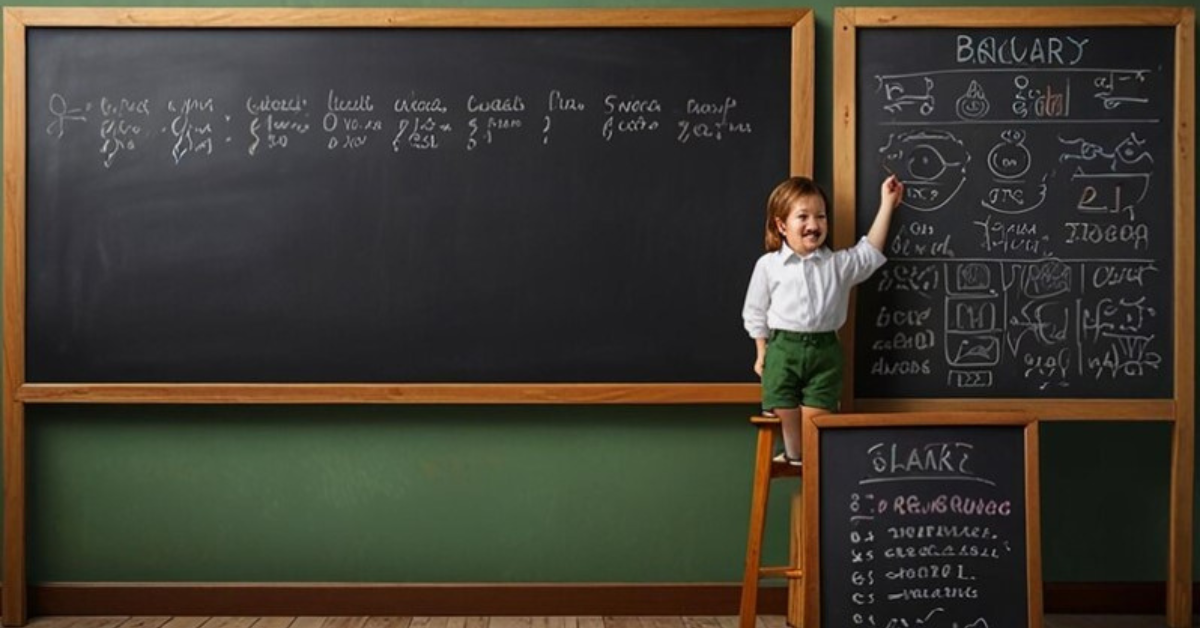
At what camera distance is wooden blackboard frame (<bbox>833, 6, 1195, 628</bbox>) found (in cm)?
378

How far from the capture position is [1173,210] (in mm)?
3801

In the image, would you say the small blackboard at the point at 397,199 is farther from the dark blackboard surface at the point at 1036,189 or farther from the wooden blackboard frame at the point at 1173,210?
the dark blackboard surface at the point at 1036,189

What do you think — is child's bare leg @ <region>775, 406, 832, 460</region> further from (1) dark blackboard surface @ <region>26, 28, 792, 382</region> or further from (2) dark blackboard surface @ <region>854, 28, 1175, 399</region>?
(2) dark blackboard surface @ <region>854, 28, 1175, 399</region>

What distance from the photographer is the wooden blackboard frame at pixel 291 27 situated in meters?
3.81

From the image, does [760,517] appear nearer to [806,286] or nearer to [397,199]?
[806,286]

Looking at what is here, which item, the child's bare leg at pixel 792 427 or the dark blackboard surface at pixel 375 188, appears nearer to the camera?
the child's bare leg at pixel 792 427

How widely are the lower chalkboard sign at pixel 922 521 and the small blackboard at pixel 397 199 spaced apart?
583 mm

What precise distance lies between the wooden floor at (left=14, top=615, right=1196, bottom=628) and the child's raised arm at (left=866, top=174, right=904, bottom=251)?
3.90 ft

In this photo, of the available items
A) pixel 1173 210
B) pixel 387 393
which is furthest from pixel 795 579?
pixel 1173 210

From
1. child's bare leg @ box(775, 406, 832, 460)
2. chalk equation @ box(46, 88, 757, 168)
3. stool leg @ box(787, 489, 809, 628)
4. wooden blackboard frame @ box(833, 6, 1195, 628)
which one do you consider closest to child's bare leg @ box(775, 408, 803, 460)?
child's bare leg @ box(775, 406, 832, 460)

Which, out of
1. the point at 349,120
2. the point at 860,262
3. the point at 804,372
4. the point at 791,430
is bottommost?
the point at 791,430

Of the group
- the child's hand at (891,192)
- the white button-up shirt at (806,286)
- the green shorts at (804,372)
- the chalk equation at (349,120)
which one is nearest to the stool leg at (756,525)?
the green shorts at (804,372)

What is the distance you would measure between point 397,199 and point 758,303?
3.73 ft

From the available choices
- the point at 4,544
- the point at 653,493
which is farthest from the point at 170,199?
the point at 653,493
